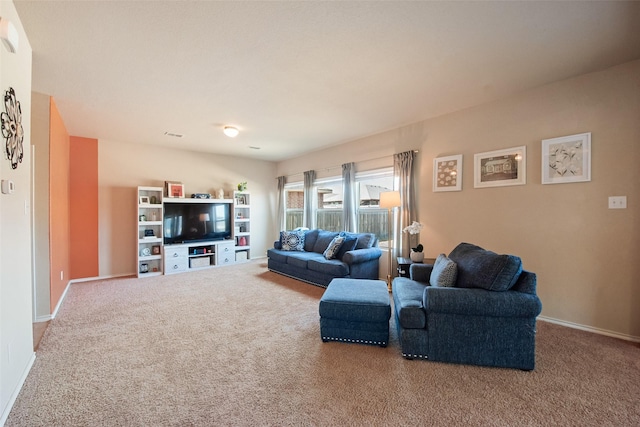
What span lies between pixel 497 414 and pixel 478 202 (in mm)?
2535

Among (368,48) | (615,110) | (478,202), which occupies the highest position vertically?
(368,48)

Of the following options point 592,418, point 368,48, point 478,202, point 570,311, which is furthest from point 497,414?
point 368,48

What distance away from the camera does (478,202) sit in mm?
3518

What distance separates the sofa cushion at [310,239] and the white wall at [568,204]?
2.55 metres

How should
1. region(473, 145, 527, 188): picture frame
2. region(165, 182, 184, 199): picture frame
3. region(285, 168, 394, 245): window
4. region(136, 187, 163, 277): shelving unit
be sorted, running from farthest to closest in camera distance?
1. region(165, 182, 184, 199): picture frame
2. region(136, 187, 163, 277): shelving unit
3. region(285, 168, 394, 245): window
4. region(473, 145, 527, 188): picture frame

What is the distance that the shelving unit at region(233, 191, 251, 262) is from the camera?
21.1 ft

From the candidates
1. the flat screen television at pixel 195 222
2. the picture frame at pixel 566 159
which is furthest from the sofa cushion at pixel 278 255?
the picture frame at pixel 566 159

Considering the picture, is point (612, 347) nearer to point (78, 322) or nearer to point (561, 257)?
point (561, 257)

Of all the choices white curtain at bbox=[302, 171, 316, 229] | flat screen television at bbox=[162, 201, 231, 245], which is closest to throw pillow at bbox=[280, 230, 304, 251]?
white curtain at bbox=[302, 171, 316, 229]

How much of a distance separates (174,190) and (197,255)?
1.45 metres

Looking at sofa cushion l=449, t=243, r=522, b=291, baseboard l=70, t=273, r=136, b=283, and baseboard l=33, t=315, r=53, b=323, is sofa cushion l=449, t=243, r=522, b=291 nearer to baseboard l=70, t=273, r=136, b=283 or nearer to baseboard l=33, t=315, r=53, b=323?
baseboard l=33, t=315, r=53, b=323

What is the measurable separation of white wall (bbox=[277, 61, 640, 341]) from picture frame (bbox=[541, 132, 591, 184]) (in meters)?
0.06

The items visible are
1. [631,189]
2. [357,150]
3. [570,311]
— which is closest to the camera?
[631,189]

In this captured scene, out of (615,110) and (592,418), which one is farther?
(615,110)
